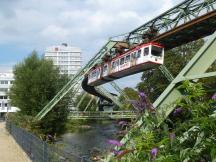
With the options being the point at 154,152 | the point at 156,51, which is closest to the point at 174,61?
the point at 156,51

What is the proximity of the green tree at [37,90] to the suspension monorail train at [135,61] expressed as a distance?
6.16 metres

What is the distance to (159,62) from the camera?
140ft

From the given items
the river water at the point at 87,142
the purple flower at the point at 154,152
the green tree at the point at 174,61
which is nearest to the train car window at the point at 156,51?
the river water at the point at 87,142

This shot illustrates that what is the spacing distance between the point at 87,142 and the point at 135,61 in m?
12.4

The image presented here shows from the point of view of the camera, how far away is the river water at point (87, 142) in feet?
27.3

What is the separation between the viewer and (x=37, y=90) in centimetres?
4497

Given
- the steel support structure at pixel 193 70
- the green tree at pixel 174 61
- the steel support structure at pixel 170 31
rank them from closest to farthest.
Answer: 1. the steel support structure at pixel 193 70
2. the steel support structure at pixel 170 31
3. the green tree at pixel 174 61

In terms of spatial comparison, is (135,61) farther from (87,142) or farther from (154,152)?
(154,152)

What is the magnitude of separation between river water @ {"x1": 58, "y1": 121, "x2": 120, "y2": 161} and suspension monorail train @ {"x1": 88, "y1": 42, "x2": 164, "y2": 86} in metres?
6.00

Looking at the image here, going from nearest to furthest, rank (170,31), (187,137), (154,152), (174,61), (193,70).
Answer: (154,152) → (187,137) → (193,70) → (170,31) → (174,61)

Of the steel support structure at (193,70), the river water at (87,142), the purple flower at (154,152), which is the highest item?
the steel support structure at (193,70)

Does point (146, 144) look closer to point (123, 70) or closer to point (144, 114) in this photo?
point (144, 114)

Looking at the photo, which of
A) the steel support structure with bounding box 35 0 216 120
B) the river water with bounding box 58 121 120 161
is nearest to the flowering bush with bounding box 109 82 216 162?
the river water with bounding box 58 121 120 161

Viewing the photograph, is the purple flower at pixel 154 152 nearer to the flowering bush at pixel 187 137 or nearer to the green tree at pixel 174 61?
the flowering bush at pixel 187 137
